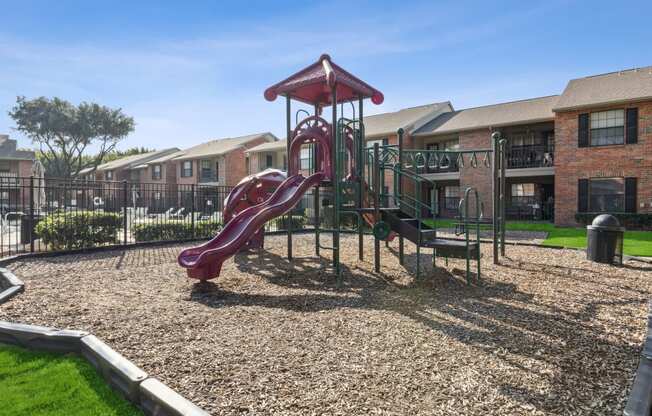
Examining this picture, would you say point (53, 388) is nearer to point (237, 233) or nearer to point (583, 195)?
point (237, 233)

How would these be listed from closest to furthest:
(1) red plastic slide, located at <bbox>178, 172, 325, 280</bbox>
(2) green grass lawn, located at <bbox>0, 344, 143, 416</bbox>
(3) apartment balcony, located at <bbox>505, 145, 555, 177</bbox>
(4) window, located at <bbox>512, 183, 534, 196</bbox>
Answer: (2) green grass lawn, located at <bbox>0, 344, 143, 416</bbox> < (1) red plastic slide, located at <bbox>178, 172, 325, 280</bbox> < (3) apartment balcony, located at <bbox>505, 145, 555, 177</bbox> < (4) window, located at <bbox>512, 183, 534, 196</bbox>

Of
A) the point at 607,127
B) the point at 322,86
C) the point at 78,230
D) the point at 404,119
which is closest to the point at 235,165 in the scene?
the point at 404,119

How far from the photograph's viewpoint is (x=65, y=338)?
3717 millimetres

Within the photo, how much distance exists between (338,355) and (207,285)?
11.4ft

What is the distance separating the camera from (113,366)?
3.09 m

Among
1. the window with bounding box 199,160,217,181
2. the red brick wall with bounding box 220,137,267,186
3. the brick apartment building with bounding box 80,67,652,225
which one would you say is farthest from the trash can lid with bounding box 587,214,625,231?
the window with bounding box 199,160,217,181

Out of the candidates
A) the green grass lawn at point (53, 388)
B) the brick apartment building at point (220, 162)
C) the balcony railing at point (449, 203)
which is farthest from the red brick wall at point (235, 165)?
the green grass lawn at point (53, 388)

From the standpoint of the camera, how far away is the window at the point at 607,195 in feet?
56.5

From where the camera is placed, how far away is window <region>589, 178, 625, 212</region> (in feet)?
56.5

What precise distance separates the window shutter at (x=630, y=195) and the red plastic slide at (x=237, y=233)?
15.8 m

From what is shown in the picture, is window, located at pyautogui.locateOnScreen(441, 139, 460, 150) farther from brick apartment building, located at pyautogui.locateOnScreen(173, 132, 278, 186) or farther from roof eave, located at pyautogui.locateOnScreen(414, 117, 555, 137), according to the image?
brick apartment building, located at pyautogui.locateOnScreen(173, 132, 278, 186)

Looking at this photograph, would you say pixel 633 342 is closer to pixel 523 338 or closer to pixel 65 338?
pixel 523 338

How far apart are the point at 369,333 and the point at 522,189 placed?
892 inches

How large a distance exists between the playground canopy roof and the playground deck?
3.77m
